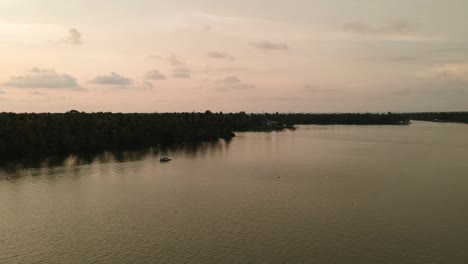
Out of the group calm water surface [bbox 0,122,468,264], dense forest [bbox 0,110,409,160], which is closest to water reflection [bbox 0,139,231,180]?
calm water surface [bbox 0,122,468,264]

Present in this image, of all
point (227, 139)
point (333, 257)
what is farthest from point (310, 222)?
point (227, 139)

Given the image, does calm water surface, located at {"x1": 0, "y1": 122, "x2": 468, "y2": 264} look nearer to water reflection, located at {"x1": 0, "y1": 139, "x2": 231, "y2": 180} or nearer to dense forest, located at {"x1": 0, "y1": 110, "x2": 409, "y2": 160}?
water reflection, located at {"x1": 0, "y1": 139, "x2": 231, "y2": 180}

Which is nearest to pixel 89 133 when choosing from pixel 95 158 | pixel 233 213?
pixel 95 158

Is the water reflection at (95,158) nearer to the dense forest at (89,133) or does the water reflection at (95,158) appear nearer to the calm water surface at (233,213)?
the calm water surface at (233,213)

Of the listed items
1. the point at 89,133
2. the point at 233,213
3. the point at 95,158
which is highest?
the point at 89,133

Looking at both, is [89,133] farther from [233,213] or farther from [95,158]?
[233,213]

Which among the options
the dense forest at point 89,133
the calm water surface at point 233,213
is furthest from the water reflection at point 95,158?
the dense forest at point 89,133

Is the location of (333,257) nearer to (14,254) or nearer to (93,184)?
(14,254)
